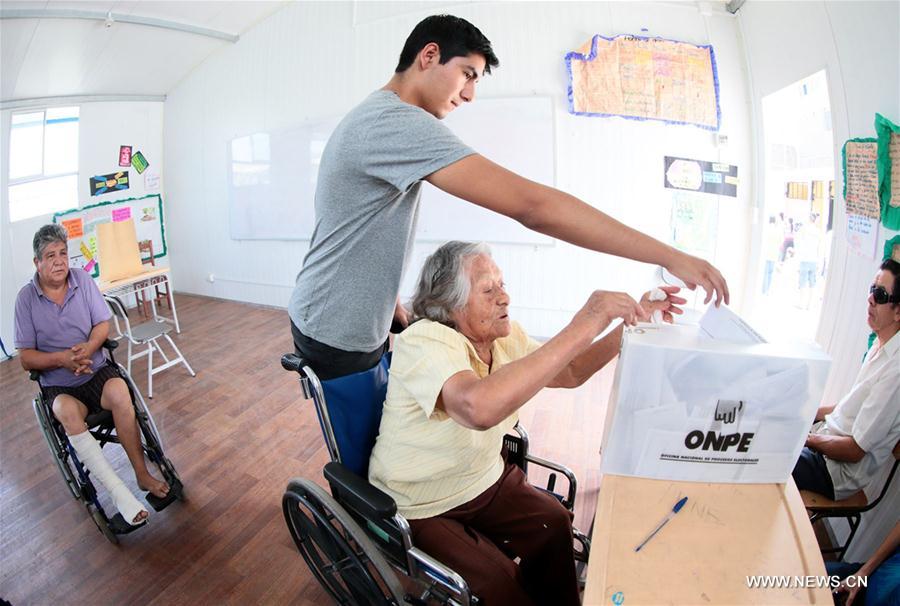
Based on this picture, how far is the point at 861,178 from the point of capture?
1740 mm

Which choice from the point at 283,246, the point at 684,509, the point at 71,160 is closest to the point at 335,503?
the point at 684,509

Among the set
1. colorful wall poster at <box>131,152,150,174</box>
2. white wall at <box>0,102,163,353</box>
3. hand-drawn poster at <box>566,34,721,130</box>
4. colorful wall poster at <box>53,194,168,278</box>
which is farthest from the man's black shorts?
colorful wall poster at <box>131,152,150,174</box>

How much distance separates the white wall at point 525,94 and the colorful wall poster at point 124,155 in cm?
73

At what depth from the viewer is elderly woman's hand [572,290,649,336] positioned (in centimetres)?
84

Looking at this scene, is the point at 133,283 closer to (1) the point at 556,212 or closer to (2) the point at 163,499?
(2) the point at 163,499

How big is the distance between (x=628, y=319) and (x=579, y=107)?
2884 millimetres

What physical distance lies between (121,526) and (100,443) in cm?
40

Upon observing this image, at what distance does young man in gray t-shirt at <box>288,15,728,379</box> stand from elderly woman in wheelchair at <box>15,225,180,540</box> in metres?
1.35

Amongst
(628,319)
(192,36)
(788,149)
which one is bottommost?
(628,319)

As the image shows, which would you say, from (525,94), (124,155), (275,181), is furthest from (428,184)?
(124,155)

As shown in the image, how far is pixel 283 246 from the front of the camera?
4.74 meters

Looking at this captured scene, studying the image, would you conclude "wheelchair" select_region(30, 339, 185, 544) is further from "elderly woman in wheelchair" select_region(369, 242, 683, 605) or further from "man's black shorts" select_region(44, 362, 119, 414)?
"elderly woman in wheelchair" select_region(369, 242, 683, 605)

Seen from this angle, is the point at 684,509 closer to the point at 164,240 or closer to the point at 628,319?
the point at 628,319

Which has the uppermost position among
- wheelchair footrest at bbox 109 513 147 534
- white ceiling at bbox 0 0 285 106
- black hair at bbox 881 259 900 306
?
white ceiling at bbox 0 0 285 106
